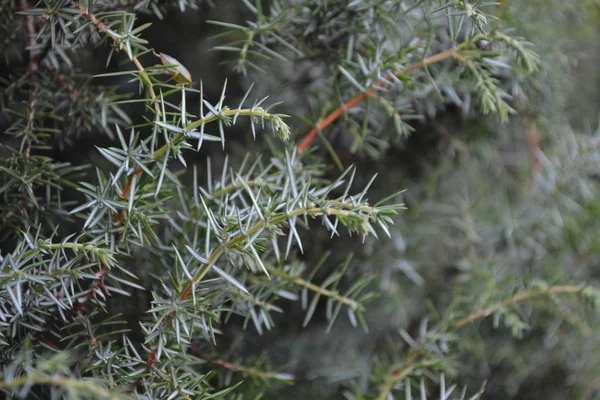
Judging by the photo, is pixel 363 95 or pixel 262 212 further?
pixel 363 95

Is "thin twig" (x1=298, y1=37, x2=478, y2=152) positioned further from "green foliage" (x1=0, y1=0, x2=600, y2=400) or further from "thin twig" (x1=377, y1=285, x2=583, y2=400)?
"thin twig" (x1=377, y1=285, x2=583, y2=400)

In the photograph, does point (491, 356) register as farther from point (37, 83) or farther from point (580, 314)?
point (37, 83)

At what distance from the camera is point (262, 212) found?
305 millimetres

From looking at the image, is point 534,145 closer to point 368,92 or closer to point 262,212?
point 368,92

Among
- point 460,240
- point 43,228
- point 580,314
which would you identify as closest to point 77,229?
point 43,228

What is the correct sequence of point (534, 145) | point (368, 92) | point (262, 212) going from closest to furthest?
point (262, 212) < point (368, 92) < point (534, 145)

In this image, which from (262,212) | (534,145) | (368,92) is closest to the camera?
(262,212)

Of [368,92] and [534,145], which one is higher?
[368,92]

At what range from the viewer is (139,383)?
0.33 meters

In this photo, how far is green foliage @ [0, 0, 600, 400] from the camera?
0.31 metres

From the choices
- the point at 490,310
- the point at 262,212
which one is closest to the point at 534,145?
the point at 490,310

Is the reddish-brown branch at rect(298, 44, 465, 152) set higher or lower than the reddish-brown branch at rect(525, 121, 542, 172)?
higher

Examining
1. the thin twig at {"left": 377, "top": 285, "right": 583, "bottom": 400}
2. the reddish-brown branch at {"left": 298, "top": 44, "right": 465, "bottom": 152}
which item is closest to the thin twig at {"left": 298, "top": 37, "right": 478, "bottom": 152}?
the reddish-brown branch at {"left": 298, "top": 44, "right": 465, "bottom": 152}

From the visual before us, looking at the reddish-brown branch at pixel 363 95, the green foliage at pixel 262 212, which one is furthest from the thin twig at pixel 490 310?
the reddish-brown branch at pixel 363 95
